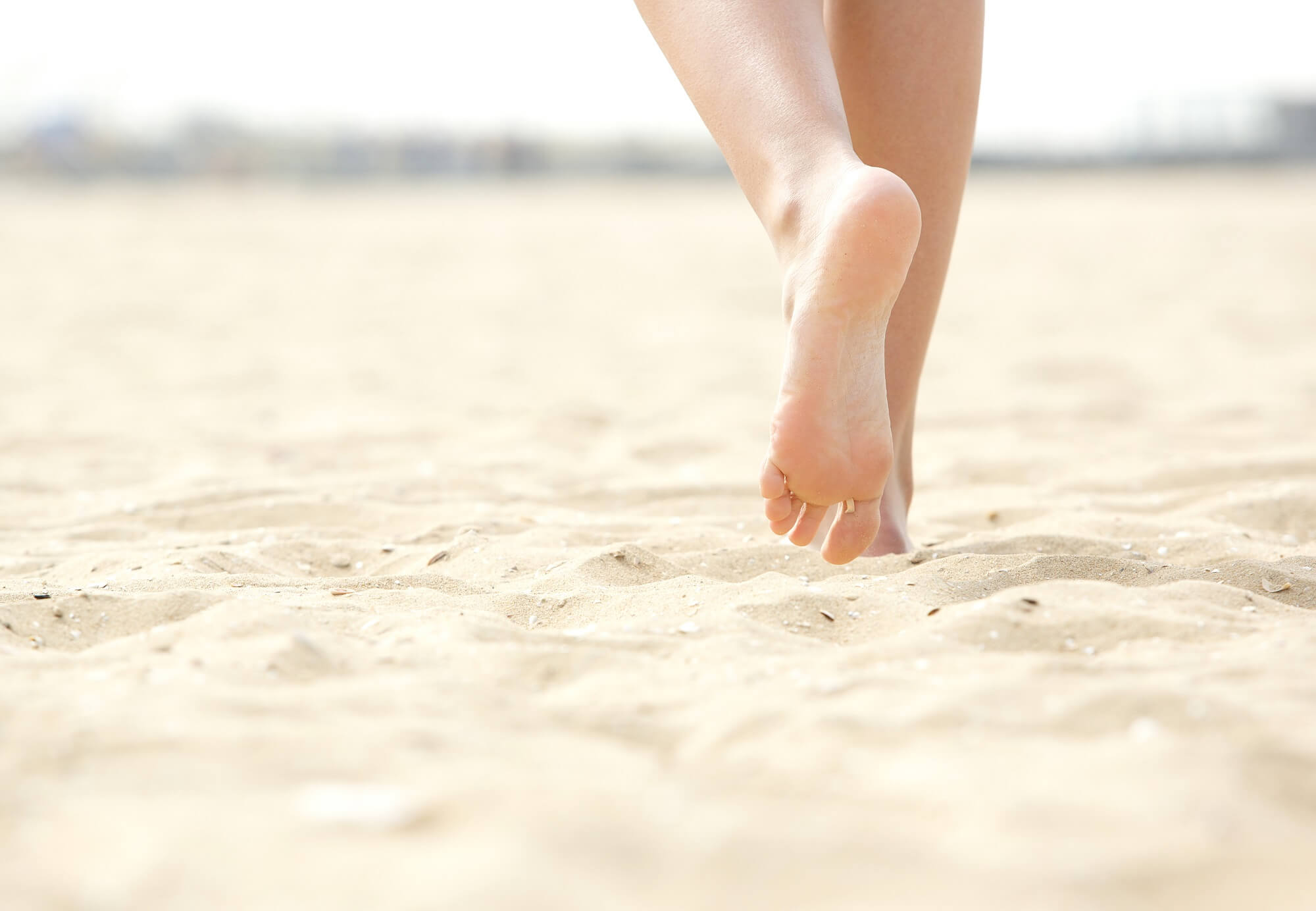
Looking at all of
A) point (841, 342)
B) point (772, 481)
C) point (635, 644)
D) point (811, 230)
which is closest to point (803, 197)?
point (811, 230)

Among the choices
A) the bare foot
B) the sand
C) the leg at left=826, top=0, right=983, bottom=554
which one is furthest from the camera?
the leg at left=826, top=0, right=983, bottom=554

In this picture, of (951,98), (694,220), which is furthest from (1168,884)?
(694,220)

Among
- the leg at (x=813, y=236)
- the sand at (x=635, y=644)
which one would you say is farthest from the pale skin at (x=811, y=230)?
the sand at (x=635, y=644)

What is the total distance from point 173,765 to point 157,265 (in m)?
5.80

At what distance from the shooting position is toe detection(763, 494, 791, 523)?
1158 millimetres

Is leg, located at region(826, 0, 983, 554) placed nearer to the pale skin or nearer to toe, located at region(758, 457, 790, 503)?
the pale skin

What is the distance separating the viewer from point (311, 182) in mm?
20234

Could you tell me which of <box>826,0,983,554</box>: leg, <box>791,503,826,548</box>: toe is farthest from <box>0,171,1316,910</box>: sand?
<box>826,0,983,554</box>: leg

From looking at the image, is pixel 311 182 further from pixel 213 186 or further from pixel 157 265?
pixel 157 265

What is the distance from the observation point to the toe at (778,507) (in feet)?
3.80

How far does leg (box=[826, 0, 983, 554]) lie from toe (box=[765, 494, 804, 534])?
0.69 ft

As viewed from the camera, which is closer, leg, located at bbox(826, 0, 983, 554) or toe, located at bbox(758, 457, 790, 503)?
toe, located at bbox(758, 457, 790, 503)

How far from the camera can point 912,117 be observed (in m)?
1.37

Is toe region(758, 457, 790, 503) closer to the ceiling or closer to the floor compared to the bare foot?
closer to the floor
